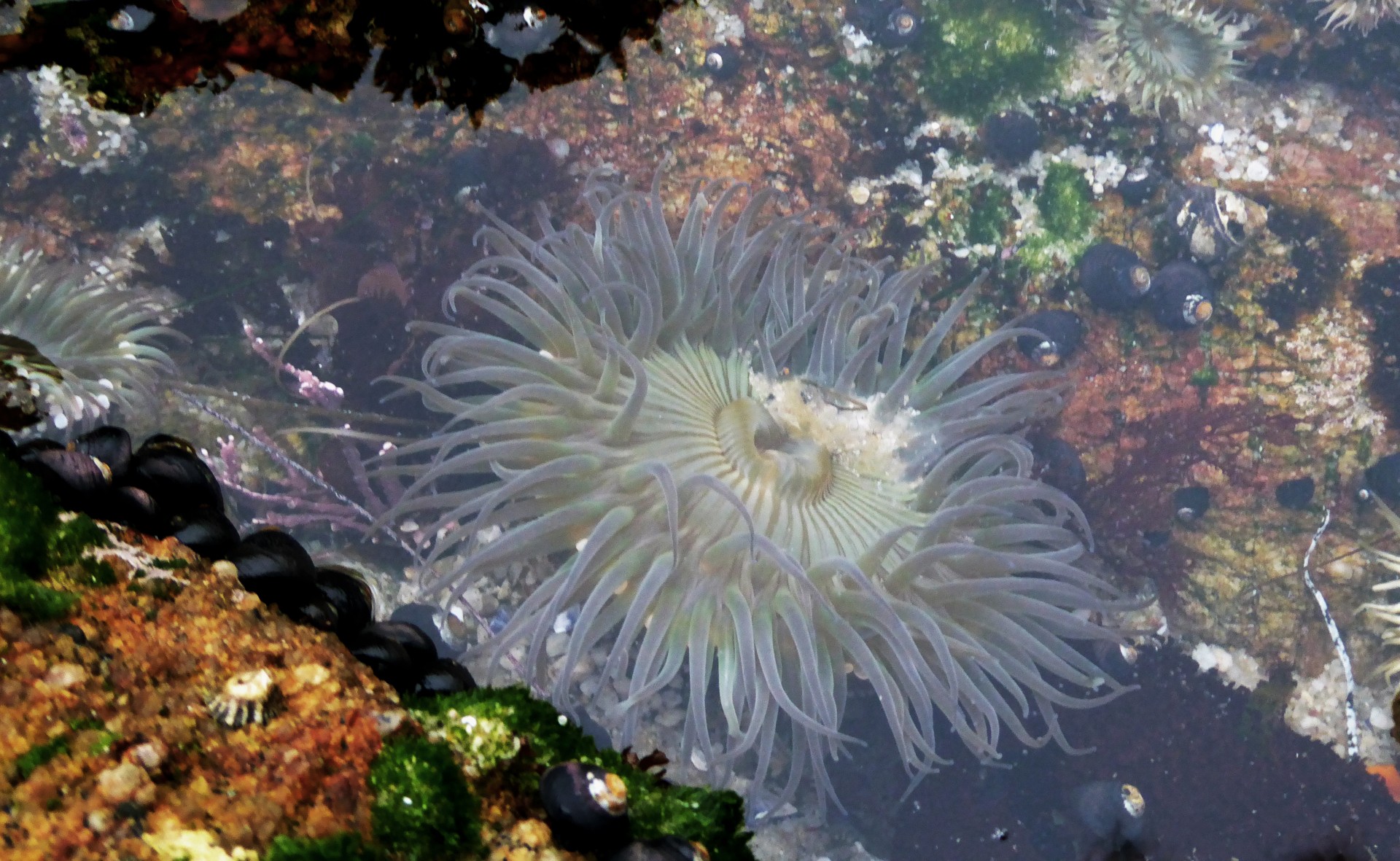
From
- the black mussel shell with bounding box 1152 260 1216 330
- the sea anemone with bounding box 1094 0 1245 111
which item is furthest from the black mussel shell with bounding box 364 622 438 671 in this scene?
the sea anemone with bounding box 1094 0 1245 111

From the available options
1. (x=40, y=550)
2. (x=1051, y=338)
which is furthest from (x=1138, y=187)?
(x=40, y=550)

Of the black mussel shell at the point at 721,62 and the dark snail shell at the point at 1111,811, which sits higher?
the black mussel shell at the point at 721,62

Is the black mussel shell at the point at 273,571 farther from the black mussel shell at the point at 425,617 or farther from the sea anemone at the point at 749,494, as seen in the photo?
the black mussel shell at the point at 425,617

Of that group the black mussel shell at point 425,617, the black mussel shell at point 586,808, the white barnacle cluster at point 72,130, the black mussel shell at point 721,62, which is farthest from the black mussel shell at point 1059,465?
the white barnacle cluster at point 72,130

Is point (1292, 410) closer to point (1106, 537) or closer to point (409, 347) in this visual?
point (1106, 537)

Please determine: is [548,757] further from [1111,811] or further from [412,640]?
[1111,811]

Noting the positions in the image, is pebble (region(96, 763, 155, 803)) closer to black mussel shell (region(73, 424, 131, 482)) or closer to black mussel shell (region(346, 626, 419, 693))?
black mussel shell (region(346, 626, 419, 693))

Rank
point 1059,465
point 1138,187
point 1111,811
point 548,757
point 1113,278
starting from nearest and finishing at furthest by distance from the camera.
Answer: point 548,757
point 1111,811
point 1059,465
point 1113,278
point 1138,187
